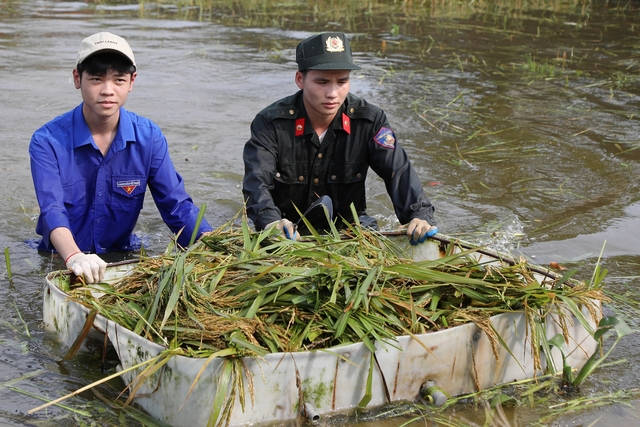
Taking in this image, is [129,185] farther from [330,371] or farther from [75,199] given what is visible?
[330,371]

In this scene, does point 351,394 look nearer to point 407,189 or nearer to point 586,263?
point 407,189

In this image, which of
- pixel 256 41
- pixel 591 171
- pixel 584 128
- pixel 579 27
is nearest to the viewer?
pixel 591 171

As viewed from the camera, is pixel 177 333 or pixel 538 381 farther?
pixel 538 381

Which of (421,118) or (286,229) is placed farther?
(421,118)

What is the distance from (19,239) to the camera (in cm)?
506

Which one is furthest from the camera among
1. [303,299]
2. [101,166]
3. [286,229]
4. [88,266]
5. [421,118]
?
[421,118]

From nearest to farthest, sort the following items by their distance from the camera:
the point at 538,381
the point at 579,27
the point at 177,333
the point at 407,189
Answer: the point at 177,333 < the point at 538,381 < the point at 407,189 < the point at 579,27

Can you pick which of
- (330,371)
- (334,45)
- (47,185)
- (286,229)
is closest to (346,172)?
(334,45)

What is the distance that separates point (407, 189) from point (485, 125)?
3289 mm

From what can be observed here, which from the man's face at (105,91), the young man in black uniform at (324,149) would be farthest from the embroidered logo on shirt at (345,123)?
the man's face at (105,91)

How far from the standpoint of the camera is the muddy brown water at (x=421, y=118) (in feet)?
12.1

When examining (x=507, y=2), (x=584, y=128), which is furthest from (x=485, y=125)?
(x=507, y=2)

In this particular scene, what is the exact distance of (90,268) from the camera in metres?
3.44

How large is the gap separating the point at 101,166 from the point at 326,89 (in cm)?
128
